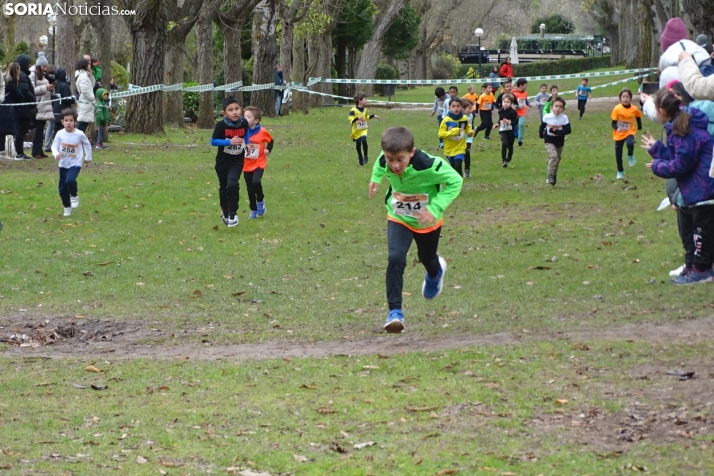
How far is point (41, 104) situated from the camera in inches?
904

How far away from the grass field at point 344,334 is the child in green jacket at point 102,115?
5303mm

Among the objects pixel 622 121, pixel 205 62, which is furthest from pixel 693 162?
pixel 205 62

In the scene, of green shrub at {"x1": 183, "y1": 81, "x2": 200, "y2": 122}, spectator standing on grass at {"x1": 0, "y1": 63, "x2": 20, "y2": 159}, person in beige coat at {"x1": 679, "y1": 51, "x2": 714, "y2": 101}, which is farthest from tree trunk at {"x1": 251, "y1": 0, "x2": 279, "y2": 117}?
person in beige coat at {"x1": 679, "y1": 51, "x2": 714, "y2": 101}

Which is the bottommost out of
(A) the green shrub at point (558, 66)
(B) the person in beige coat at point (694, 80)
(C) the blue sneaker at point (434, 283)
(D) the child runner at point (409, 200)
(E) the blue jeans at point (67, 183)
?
(C) the blue sneaker at point (434, 283)

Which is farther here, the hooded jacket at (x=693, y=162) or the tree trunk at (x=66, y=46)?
the tree trunk at (x=66, y=46)

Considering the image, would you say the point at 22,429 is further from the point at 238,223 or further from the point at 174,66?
the point at 174,66

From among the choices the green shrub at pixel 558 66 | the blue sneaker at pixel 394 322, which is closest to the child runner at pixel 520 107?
the blue sneaker at pixel 394 322

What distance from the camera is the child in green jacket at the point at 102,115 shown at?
993 inches

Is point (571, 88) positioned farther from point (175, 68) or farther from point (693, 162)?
point (693, 162)

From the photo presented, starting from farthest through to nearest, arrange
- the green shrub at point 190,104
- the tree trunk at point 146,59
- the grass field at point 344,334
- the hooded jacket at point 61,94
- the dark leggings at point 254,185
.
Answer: the green shrub at point 190,104 < the tree trunk at point 146,59 < the hooded jacket at point 61,94 < the dark leggings at point 254,185 < the grass field at point 344,334

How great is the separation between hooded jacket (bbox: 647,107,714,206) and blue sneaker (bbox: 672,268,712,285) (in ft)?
2.36

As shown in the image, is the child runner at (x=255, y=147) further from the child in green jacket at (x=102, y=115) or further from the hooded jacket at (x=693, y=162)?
the child in green jacket at (x=102, y=115)

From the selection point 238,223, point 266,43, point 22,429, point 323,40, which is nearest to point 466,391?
point 22,429

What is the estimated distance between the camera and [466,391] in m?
7.02
